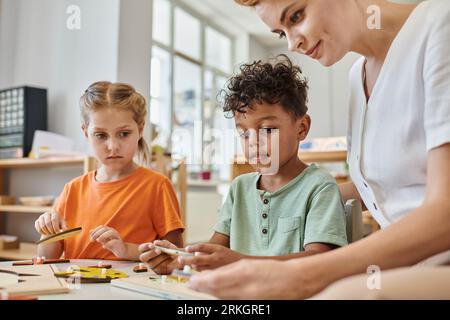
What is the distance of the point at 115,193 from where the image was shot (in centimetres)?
111

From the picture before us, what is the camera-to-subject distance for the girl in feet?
3.49

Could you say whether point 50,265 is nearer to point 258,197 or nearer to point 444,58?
point 258,197

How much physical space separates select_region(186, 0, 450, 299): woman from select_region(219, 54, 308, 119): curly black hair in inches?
4.5

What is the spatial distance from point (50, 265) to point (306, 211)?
1.56 ft

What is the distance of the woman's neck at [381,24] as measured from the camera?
75cm

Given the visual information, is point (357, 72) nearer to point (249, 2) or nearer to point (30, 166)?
point (249, 2)

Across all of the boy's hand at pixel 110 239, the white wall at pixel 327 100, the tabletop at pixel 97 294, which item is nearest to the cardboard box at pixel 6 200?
the boy's hand at pixel 110 239

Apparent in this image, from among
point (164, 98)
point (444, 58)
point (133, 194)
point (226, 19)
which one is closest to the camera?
point (444, 58)

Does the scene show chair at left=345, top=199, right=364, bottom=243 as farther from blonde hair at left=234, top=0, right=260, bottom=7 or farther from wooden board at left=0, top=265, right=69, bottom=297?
wooden board at left=0, top=265, right=69, bottom=297

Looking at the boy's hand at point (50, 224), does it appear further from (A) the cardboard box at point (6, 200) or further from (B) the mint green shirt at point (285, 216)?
(A) the cardboard box at point (6, 200)

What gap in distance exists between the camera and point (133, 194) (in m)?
1.10

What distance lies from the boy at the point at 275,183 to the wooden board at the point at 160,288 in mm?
168
